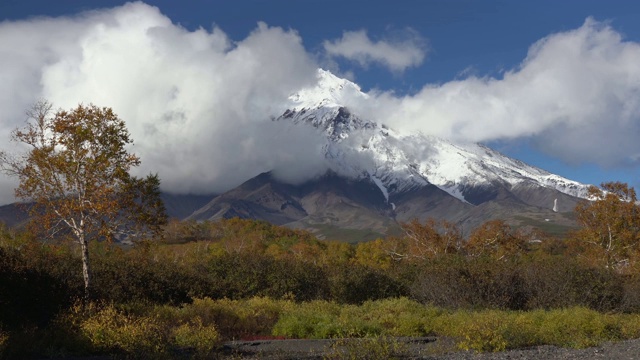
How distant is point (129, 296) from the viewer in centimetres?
2002

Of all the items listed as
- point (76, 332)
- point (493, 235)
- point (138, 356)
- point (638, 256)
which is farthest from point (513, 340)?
point (493, 235)

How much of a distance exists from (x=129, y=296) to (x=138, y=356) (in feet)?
31.6

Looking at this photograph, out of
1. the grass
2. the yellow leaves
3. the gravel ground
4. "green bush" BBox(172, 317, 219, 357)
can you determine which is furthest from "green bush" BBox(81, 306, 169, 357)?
the yellow leaves

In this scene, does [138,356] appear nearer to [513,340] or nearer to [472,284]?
[513,340]

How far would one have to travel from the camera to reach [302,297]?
24156 mm

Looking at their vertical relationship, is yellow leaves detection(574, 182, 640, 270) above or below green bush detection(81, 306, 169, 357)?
above

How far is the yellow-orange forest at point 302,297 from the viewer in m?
13.1

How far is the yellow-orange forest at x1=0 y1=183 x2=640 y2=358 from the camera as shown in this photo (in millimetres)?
13109

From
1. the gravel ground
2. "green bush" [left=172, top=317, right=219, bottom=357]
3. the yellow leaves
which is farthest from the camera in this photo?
the yellow leaves

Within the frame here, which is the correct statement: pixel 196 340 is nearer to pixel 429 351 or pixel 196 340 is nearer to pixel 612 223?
pixel 429 351

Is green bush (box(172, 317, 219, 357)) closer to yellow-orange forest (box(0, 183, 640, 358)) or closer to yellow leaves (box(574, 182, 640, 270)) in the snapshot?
Answer: yellow-orange forest (box(0, 183, 640, 358))

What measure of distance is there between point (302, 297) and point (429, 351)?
458 inches

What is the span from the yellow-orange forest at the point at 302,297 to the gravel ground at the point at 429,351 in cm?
51

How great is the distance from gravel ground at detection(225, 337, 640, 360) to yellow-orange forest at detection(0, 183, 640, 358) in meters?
0.51
